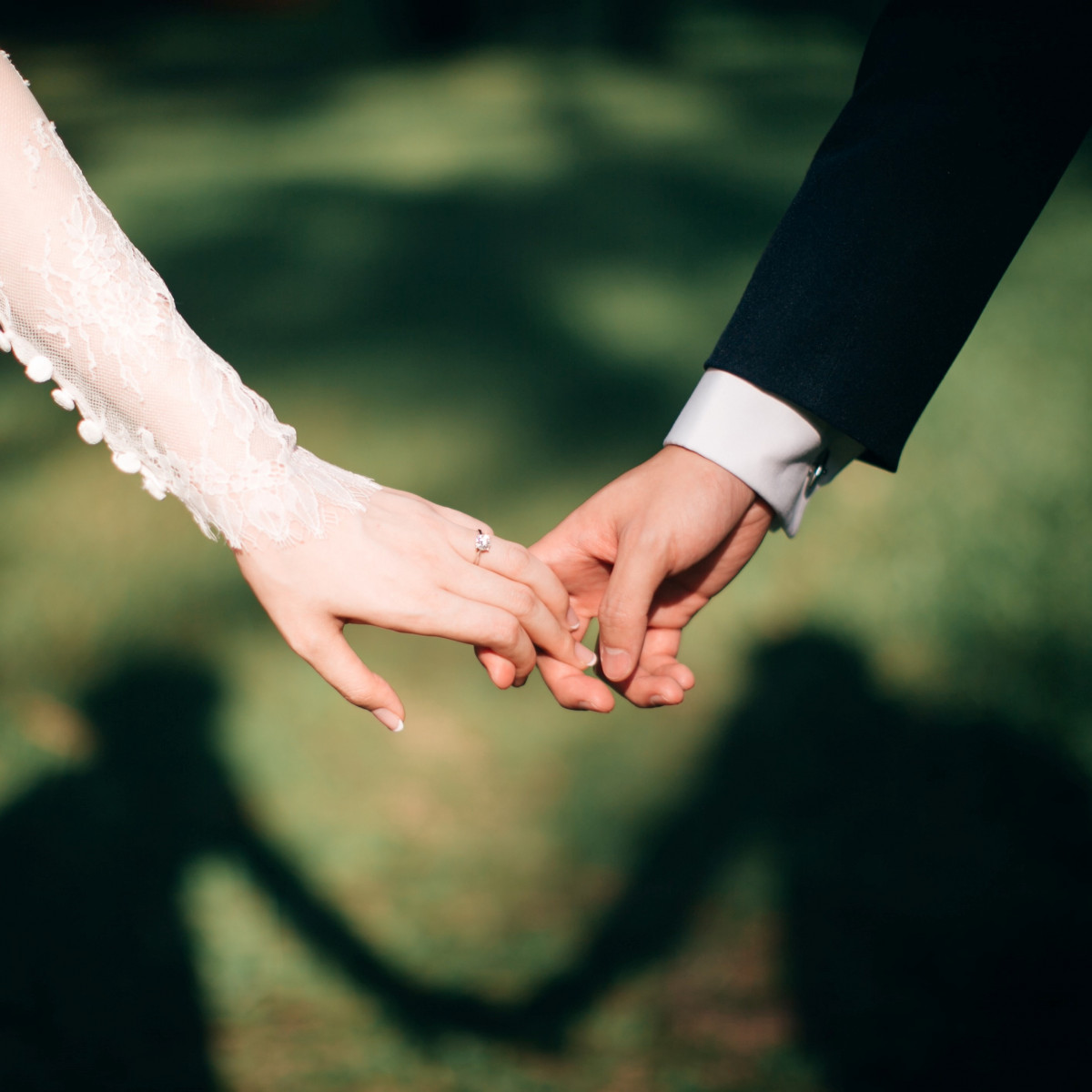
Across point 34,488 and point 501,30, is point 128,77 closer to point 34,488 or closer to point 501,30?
point 501,30

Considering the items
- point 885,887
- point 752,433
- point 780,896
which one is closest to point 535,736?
point 780,896

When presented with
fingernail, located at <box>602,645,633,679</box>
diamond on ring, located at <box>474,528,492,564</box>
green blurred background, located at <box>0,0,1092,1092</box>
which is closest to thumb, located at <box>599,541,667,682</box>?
fingernail, located at <box>602,645,633,679</box>

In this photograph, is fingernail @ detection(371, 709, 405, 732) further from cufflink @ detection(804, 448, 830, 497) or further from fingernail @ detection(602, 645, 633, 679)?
cufflink @ detection(804, 448, 830, 497)

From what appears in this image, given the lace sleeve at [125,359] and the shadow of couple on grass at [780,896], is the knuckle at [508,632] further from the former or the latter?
the shadow of couple on grass at [780,896]

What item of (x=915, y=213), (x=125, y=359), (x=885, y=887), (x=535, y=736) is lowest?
(x=535, y=736)

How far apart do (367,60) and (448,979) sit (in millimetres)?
2624

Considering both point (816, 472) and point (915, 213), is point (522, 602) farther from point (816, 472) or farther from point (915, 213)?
point (915, 213)

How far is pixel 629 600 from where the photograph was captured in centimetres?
91

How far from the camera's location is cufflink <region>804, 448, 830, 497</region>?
3.31 feet

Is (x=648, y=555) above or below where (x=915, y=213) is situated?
below

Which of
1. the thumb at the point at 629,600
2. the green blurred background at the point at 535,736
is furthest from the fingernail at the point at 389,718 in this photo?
the green blurred background at the point at 535,736

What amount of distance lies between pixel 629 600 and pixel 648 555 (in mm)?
50

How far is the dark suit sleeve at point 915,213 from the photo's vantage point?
84 cm

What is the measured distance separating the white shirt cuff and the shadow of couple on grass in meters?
0.51
